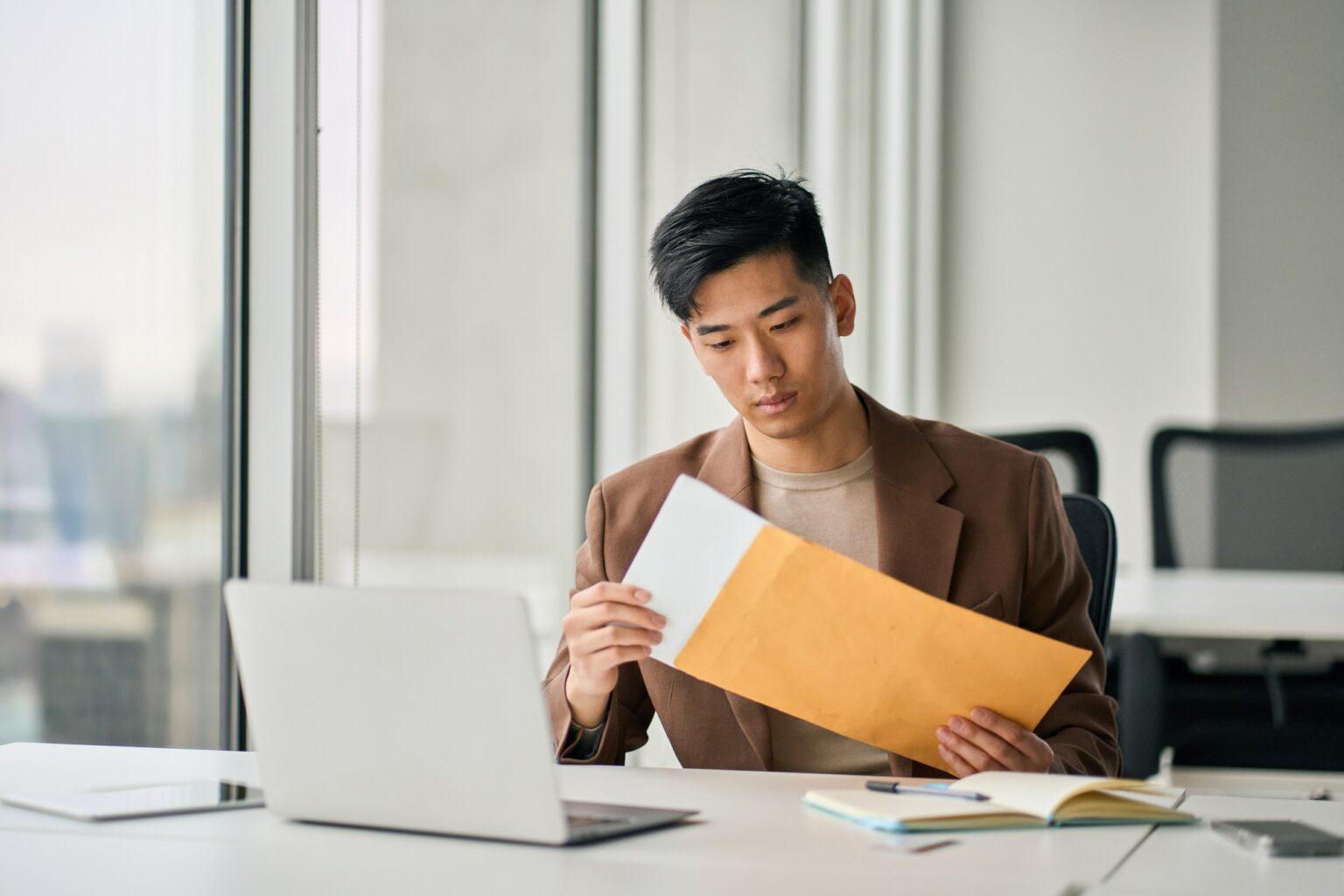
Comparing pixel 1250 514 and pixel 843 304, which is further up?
pixel 843 304

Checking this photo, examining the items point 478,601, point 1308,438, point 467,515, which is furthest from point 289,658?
point 1308,438

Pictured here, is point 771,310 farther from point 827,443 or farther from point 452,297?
point 452,297

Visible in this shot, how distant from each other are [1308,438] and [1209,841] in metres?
2.69

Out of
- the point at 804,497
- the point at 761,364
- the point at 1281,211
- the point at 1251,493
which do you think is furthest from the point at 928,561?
the point at 1281,211

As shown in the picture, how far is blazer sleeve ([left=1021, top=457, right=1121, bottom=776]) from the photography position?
4.47ft

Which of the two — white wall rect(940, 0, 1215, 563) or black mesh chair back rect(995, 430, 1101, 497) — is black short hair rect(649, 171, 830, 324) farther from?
white wall rect(940, 0, 1215, 563)

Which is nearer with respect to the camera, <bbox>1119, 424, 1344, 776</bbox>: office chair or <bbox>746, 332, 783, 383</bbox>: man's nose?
<bbox>746, 332, 783, 383</bbox>: man's nose

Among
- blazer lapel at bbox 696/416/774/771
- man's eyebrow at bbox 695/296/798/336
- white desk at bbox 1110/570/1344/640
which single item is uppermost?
man's eyebrow at bbox 695/296/798/336

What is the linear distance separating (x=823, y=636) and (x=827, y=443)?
1.57 feet

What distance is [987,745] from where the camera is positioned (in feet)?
3.86

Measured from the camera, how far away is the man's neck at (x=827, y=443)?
5.21 ft

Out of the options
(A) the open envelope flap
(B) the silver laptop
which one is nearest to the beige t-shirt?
(A) the open envelope flap

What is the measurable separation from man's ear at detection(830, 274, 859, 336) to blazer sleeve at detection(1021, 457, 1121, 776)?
0.26 metres

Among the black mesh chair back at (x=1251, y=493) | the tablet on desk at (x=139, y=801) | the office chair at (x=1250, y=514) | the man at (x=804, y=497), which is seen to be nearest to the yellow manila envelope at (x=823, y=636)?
the man at (x=804, y=497)
